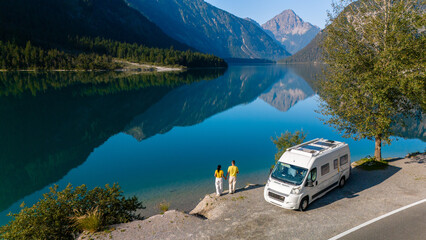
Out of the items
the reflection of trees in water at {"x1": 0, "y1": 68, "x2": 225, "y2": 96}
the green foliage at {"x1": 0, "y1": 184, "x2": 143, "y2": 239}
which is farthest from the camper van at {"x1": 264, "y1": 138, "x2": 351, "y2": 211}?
the reflection of trees in water at {"x1": 0, "y1": 68, "x2": 225, "y2": 96}

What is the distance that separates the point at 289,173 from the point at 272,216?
2.76 meters

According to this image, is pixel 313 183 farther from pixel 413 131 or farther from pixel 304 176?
pixel 413 131

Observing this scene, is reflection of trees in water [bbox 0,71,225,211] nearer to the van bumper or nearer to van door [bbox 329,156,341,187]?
the van bumper

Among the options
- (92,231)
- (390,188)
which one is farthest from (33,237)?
(390,188)

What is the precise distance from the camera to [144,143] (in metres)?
38.1

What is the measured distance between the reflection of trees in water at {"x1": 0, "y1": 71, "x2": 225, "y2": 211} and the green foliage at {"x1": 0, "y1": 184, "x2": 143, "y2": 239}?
1086cm

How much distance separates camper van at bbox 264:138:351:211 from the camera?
1420 centimetres

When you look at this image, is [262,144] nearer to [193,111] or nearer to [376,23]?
[376,23]

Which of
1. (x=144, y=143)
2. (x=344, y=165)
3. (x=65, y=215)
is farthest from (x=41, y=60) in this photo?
(x=344, y=165)

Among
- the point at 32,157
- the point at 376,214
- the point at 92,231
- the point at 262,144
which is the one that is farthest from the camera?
the point at 262,144

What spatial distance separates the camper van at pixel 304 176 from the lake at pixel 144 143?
23.7ft

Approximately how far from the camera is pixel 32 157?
31219 millimetres

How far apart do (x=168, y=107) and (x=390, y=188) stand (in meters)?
55.3

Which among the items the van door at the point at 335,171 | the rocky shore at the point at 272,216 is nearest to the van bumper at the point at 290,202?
the rocky shore at the point at 272,216
